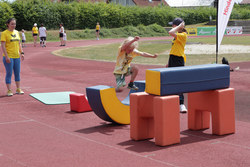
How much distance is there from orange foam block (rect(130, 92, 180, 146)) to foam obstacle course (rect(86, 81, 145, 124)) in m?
0.82

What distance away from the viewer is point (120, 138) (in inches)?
266

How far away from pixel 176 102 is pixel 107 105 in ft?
4.93

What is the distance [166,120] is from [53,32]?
4293cm

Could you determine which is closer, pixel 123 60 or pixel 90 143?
pixel 90 143

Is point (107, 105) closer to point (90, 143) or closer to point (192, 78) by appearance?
point (90, 143)

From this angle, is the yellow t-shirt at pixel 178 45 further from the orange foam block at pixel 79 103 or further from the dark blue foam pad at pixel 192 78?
the orange foam block at pixel 79 103

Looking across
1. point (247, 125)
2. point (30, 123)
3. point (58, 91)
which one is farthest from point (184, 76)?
point (58, 91)

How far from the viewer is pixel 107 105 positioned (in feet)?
24.0

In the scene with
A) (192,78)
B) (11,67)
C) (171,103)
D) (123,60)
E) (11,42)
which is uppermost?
(11,42)

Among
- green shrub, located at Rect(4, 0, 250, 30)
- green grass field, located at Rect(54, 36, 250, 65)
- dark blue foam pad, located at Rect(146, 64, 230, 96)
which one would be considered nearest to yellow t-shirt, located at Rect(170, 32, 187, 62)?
dark blue foam pad, located at Rect(146, 64, 230, 96)

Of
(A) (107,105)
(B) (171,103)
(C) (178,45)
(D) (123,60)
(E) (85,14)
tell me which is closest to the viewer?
(B) (171,103)

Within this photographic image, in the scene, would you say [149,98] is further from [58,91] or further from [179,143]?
[58,91]

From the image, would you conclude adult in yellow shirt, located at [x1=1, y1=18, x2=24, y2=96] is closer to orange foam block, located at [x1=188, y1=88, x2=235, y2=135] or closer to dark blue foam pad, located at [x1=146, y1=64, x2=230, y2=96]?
orange foam block, located at [x1=188, y1=88, x2=235, y2=135]

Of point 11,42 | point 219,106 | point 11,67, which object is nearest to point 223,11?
point 11,42
